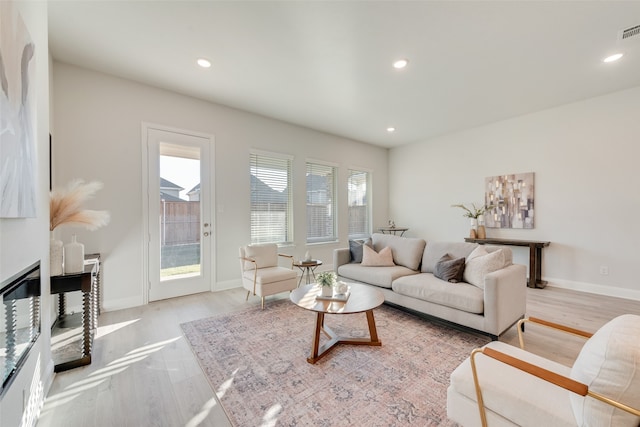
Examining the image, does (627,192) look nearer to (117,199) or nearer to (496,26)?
(496,26)

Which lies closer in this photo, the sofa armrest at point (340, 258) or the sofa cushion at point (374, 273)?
the sofa cushion at point (374, 273)

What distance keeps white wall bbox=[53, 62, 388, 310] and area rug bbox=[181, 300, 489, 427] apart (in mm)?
1338

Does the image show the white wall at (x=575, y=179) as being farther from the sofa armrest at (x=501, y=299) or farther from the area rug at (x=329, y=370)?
the area rug at (x=329, y=370)

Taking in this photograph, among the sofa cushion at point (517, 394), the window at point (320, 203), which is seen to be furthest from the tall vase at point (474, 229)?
the sofa cushion at point (517, 394)

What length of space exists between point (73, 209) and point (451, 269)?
12.0ft

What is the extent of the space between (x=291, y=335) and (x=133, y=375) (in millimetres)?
1306

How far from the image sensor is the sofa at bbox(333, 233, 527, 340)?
7.76 feet

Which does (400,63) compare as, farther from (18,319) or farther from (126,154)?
(18,319)

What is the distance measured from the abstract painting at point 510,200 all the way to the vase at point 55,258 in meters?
6.10

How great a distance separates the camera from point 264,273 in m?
3.49

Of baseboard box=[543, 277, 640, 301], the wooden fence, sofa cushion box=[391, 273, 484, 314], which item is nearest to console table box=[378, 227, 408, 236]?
baseboard box=[543, 277, 640, 301]

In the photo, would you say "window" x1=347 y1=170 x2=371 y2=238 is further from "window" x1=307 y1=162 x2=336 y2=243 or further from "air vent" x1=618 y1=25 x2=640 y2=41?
"air vent" x1=618 y1=25 x2=640 y2=41

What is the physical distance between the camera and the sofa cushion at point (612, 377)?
3.02 feet

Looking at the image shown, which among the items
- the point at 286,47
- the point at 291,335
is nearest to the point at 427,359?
the point at 291,335
